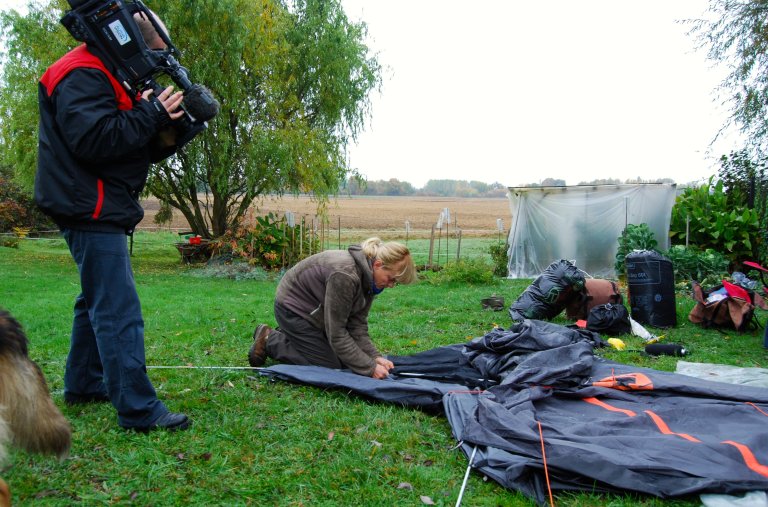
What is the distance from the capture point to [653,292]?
7137 millimetres

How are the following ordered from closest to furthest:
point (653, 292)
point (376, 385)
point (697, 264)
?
point (376, 385) < point (653, 292) < point (697, 264)

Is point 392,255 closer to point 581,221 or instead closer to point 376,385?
point 376,385

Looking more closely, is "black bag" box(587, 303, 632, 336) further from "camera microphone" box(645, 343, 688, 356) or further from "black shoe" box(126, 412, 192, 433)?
"black shoe" box(126, 412, 192, 433)

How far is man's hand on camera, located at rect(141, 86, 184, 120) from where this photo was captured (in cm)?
305

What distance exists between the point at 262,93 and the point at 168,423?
13809 millimetres

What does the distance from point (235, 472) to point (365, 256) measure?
175cm

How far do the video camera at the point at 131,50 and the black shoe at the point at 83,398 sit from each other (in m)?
1.67

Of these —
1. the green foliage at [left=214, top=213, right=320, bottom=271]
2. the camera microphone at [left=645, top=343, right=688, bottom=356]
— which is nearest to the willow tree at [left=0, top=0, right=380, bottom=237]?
the green foliage at [left=214, top=213, right=320, bottom=271]

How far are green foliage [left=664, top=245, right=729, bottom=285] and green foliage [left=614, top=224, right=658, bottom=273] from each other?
1059 millimetres

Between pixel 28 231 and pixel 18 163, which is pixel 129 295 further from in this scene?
pixel 28 231

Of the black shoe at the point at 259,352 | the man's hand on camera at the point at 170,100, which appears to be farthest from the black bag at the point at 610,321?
the man's hand on camera at the point at 170,100

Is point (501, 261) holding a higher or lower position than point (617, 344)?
lower

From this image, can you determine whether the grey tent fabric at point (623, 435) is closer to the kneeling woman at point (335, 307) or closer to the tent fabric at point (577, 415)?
the tent fabric at point (577, 415)

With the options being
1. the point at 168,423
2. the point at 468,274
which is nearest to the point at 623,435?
the point at 168,423
